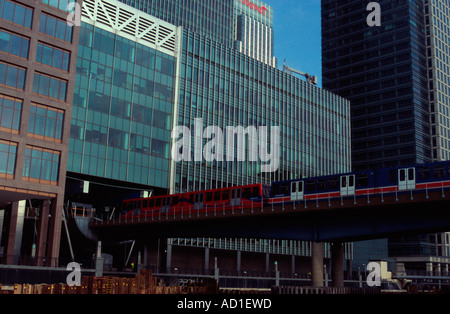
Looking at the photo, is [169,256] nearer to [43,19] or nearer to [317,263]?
[317,263]

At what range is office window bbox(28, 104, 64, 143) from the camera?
63044mm

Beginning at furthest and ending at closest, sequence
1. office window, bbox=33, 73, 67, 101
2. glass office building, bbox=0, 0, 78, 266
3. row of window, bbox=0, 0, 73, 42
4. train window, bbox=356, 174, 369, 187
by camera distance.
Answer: office window, bbox=33, 73, 67, 101, row of window, bbox=0, 0, 73, 42, glass office building, bbox=0, 0, 78, 266, train window, bbox=356, 174, 369, 187

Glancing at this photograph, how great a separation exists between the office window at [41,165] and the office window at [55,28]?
1468cm

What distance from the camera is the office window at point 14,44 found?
2418 inches

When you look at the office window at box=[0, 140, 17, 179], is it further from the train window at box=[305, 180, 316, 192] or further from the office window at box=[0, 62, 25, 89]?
the train window at box=[305, 180, 316, 192]

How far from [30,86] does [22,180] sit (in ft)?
37.0

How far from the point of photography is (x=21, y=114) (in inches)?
2435

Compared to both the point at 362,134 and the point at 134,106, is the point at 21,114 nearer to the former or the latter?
the point at 134,106

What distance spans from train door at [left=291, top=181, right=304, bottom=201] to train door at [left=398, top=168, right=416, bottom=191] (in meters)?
10.3

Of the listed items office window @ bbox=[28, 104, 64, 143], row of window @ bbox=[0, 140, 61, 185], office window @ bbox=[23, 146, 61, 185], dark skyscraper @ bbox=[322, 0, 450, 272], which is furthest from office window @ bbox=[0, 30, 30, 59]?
dark skyscraper @ bbox=[322, 0, 450, 272]

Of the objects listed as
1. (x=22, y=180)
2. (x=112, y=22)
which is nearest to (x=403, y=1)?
(x=112, y=22)

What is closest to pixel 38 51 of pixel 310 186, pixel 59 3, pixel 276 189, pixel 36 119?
pixel 59 3

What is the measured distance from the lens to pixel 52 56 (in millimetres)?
65750

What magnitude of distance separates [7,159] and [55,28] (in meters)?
17.9
